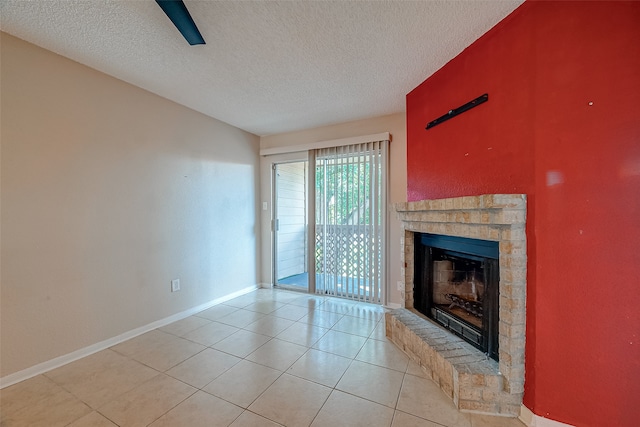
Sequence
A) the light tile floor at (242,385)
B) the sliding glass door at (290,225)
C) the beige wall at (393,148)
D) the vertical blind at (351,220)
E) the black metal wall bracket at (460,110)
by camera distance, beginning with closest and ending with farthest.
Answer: the light tile floor at (242,385) → the black metal wall bracket at (460,110) → the beige wall at (393,148) → the vertical blind at (351,220) → the sliding glass door at (290,225)

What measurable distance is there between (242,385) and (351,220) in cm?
220

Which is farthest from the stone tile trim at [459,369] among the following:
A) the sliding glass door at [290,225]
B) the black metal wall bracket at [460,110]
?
the sliding glass door at [290,225]

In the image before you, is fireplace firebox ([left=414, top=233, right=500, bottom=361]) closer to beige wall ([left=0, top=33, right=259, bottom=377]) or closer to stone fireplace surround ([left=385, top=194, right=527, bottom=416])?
stone fireplace surround ([left=385, top=194, right=527, bottom=416])

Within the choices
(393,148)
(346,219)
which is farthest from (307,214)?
(393,148)

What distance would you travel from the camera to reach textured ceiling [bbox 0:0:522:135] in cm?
149

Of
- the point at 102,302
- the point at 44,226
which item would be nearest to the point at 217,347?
the point at 102,302

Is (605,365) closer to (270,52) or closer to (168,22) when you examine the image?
(270,52)

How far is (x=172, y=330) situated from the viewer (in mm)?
2541

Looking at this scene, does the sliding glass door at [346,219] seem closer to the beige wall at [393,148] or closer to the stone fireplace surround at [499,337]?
the beige wall at [393,148]

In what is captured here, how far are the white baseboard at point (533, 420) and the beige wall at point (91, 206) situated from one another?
3143mm

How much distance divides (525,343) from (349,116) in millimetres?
2802

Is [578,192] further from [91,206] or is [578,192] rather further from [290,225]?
[290,225]

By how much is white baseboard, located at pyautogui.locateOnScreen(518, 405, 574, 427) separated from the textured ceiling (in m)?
2.34

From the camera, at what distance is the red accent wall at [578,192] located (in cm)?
115
